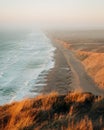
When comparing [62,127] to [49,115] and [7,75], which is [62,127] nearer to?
[49,115]

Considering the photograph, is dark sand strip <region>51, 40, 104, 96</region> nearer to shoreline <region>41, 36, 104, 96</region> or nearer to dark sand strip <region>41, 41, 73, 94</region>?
shoreline <region>41, 36, 104, 96</region>

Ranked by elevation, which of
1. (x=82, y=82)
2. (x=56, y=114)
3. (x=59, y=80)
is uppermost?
(x=56, y=114)

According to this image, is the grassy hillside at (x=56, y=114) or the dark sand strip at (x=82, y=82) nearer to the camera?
the grassy hillside at (x=56, y=114)

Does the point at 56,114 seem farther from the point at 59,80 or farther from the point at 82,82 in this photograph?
the point at 59,80

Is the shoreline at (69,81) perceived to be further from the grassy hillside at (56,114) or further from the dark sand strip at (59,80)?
the grassy hillside at (56,114)

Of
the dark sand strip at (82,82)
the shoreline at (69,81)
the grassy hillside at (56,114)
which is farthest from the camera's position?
the shoreline at (69,81)

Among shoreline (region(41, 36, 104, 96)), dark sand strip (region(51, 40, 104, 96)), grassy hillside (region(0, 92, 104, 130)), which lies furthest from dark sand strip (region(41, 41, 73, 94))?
grassy hillside (region(0, 92, 104, 130))

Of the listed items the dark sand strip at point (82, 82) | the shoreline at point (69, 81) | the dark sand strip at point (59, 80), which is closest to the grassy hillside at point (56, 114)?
the shoreline at point (69, 81)

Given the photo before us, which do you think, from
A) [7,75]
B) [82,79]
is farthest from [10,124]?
[7,75]

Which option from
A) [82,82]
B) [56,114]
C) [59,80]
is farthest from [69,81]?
[56,114]
